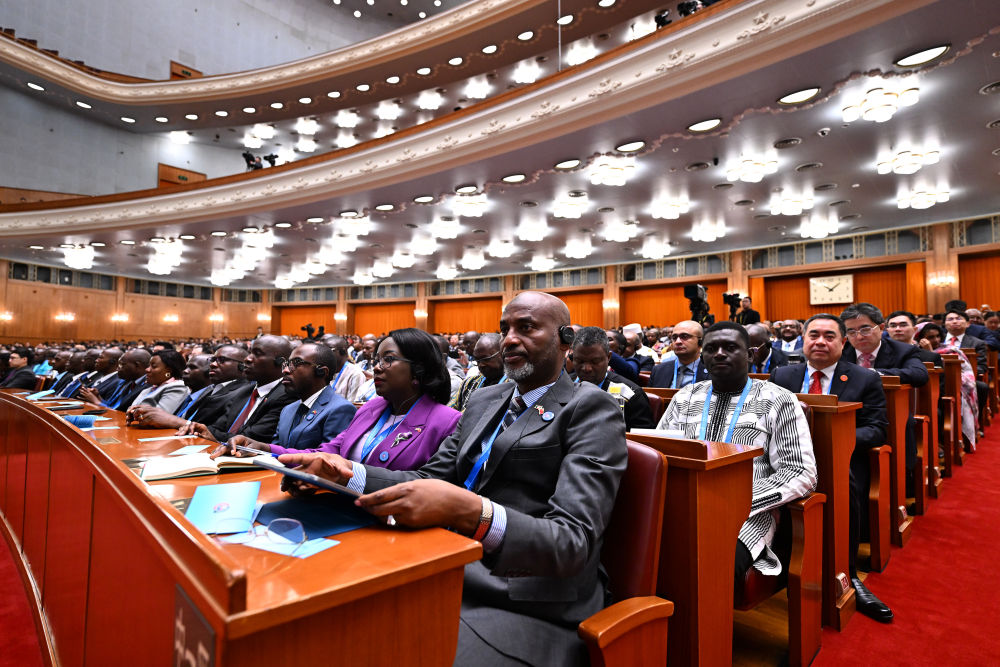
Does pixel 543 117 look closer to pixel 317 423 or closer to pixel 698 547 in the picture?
pixel 317 423

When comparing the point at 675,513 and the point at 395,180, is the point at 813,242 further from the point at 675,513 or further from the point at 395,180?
the point at 675,513

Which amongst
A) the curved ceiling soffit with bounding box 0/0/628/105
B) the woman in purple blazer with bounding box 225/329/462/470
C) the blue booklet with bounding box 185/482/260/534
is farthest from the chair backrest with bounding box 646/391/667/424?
the curved ceiling soffit with bounding box 0/0/628/105

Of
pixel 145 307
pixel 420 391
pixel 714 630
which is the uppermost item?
pixel 145 307

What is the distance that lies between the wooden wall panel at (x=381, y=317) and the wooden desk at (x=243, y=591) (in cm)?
1999

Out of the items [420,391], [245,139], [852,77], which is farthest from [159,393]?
[245,139]

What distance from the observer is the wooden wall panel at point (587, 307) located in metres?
17.4

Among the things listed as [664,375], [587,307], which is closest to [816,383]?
[664,375]

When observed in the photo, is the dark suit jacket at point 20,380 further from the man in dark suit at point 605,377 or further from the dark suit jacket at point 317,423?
the man in dark suit at point 605,377

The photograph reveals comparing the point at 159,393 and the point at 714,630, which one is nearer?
the point at 714,630

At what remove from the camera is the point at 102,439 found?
2.15 meters

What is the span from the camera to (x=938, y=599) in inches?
94.3

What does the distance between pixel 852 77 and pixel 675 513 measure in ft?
19.8

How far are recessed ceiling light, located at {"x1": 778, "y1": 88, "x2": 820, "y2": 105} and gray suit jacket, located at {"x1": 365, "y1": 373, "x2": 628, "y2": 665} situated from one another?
598 centimetres

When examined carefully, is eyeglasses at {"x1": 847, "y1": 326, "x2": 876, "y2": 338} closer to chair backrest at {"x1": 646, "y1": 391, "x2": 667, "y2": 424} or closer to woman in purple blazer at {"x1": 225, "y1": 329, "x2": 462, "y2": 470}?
chair backrest at {"x1": 646, "y1": 391, "x2": 667, "y2": 424}
